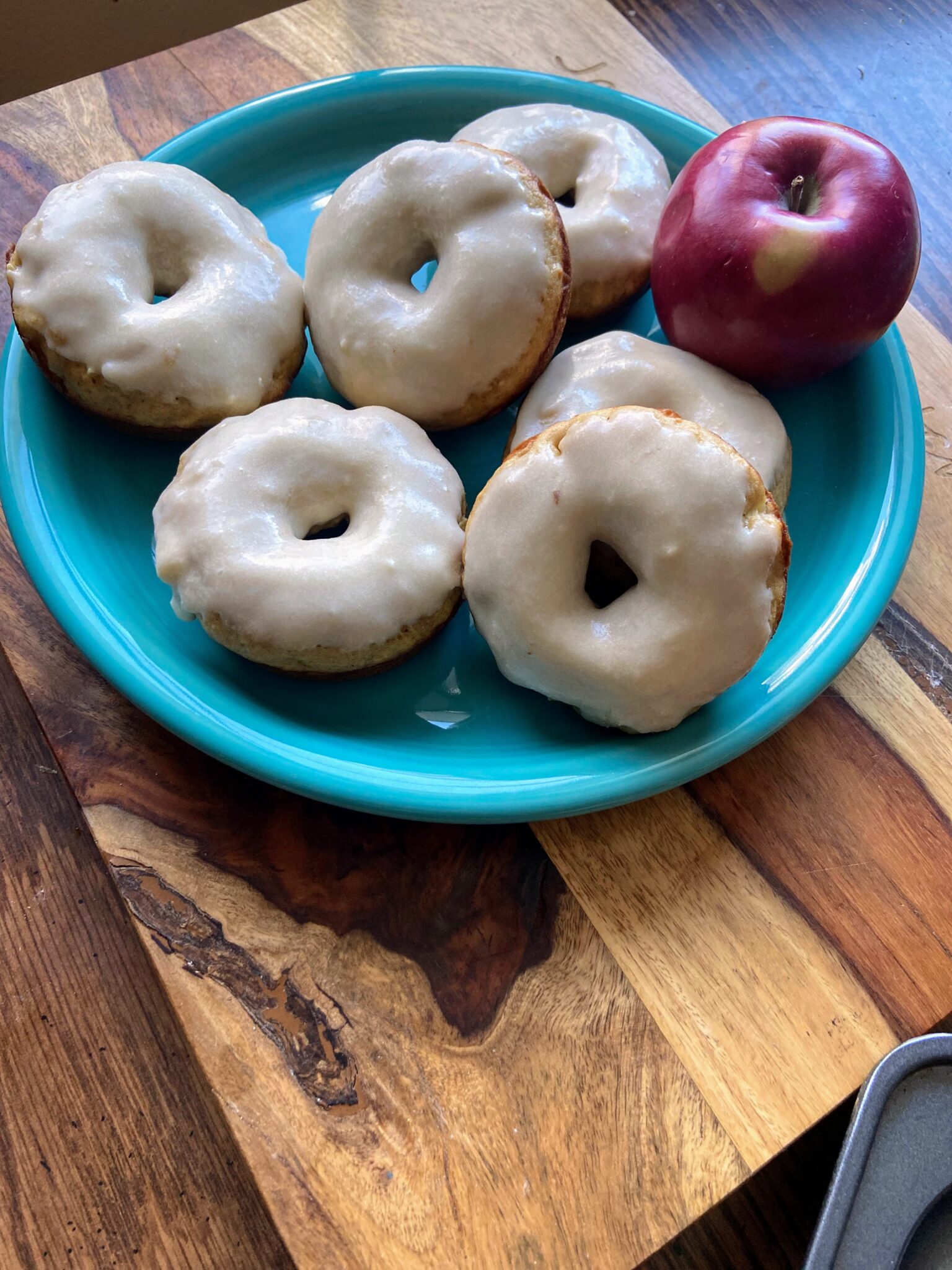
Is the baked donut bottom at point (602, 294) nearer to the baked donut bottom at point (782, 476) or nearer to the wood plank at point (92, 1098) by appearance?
the baked donut bottom at point (782, 476)

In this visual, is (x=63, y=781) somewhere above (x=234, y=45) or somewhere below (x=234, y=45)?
below

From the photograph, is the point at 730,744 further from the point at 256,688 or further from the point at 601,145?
the point at 601,145

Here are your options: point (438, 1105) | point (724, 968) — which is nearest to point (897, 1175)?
point (724, 968)

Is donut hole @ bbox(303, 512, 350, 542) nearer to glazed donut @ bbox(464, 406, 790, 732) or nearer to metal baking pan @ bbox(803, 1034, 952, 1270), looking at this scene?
glazed donut @ bbox(464, 406, 790, 732)

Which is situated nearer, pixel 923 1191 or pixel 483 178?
pixel 923 1191

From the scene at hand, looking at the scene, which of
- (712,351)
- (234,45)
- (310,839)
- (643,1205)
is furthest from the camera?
→ (234,45)

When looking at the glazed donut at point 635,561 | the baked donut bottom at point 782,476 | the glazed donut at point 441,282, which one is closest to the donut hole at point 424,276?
the glazed donut at point 441,282

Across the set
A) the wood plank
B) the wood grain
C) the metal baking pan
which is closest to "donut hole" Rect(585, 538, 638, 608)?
the metal baking pan

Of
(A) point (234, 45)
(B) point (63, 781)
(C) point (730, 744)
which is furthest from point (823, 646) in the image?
(A) point (234, 45)
